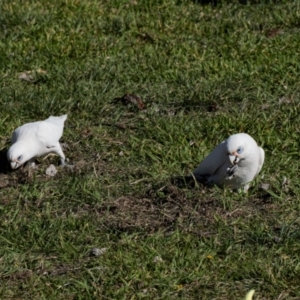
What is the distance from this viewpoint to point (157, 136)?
21.9ft

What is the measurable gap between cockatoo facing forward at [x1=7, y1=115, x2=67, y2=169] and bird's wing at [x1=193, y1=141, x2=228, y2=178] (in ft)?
3.60

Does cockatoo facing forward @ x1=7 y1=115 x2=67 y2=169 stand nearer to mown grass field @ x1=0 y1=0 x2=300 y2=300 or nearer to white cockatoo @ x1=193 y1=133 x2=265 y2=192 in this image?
mown grass field @ x1=0 y1=0 x2=300 y2=300

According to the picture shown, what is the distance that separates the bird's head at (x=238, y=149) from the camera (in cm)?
555

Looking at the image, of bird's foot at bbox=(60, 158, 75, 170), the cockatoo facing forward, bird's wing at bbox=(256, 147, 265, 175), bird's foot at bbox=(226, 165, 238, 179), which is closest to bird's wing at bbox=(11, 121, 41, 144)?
the cockatoo facing forward

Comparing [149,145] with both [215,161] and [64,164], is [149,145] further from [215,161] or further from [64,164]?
[215,161]

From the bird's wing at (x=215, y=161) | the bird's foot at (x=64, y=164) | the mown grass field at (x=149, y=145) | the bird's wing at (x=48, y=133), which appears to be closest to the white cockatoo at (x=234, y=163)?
the bird's wing at (x=215, y=161)

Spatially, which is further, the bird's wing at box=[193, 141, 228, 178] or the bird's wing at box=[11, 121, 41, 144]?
the bird's wing at box=[11, 121, 41, 144]

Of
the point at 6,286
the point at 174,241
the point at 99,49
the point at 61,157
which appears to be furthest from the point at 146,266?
the point at 99,49

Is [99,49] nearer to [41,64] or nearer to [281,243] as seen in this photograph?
[41,64]

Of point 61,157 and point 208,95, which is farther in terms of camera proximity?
point 208,95

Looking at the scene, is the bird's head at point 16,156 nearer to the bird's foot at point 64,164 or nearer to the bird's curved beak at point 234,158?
the bird's foot at point 64,164

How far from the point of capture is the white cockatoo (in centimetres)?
557

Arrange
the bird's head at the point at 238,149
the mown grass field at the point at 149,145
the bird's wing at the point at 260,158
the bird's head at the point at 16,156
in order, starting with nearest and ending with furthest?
the mown grass field at the point at 149,145, the bird's head at the point at 238,149, the bird's wing at the point at 260,158, the bird's head at the point at 16,156

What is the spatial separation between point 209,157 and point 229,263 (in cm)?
89
